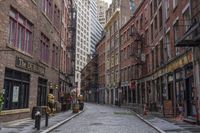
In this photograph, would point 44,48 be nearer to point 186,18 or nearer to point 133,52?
point 186,18

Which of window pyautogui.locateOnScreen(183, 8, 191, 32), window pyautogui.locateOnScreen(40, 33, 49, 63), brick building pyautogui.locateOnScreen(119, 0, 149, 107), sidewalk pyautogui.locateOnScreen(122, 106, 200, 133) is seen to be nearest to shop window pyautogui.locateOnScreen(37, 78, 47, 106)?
window pyautogui.locateOnScreen(40, 33, 49, 63)

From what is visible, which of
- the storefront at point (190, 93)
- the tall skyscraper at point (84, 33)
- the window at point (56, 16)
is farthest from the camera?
the tall skyscraper at point (84, 33)

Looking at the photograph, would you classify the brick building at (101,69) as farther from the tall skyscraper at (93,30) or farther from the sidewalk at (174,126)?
the tall skyscraper at (93,30)

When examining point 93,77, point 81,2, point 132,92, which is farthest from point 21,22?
point 81,2

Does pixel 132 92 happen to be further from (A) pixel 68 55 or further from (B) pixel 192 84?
(B) pixel 192 84

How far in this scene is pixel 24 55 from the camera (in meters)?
19.7

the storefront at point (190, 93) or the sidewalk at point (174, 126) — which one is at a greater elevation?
the storefront at point (190, 93)

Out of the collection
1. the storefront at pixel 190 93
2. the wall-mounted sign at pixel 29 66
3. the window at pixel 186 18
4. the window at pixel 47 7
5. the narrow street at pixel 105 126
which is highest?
the window at pixel 47 7

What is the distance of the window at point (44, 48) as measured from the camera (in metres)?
25.2

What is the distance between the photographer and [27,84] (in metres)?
20.7

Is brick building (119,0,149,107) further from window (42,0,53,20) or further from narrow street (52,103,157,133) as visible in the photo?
narrow street (52,103,157,133)

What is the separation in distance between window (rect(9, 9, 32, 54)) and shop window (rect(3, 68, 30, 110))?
177cm

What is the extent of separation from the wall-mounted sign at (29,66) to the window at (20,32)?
32.7 inches

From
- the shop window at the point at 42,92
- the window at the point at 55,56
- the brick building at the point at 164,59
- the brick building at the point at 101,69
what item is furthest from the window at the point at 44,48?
the brick building at the point at 101,69
